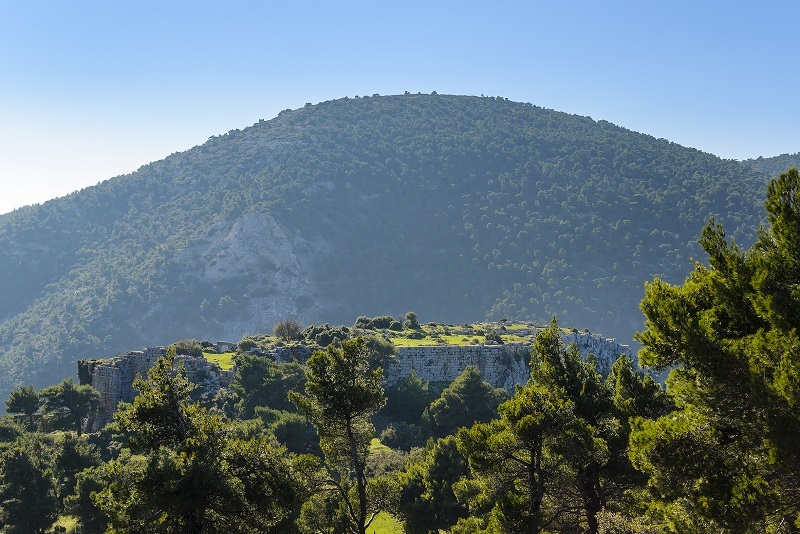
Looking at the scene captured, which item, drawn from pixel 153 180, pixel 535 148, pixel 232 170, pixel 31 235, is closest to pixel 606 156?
pixel 535 148

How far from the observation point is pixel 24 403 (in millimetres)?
40562

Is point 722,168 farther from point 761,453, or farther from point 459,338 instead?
point 761,453

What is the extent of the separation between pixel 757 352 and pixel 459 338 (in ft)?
160

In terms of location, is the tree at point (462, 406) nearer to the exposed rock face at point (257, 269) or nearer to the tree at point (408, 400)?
the tree at point (408, 400)

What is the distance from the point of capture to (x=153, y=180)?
17788cm

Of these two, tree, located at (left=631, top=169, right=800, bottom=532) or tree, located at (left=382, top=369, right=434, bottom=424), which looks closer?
tree, located at (left=631, top=169, right=800, bottom=532)

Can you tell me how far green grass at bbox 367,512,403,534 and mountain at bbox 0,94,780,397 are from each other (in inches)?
4108

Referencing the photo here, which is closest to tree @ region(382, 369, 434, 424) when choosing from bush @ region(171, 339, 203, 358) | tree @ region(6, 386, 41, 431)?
bush @ region(171, 339, 203, 358)

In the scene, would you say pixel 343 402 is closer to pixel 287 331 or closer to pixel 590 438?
pixel 590 438

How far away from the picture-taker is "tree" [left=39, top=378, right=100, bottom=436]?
1602 inches

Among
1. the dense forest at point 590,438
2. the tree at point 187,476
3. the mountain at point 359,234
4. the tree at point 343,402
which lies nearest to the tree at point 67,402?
the dense forest at point 590,438

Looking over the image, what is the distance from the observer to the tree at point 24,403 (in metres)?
40.5

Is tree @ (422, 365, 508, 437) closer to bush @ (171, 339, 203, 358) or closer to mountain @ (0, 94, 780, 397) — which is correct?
bush @ (171, 339, 203, 358)

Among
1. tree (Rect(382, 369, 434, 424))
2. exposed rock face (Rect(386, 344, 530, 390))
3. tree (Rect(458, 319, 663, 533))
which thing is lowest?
tree (Rect(382, 369, 434, 424))
